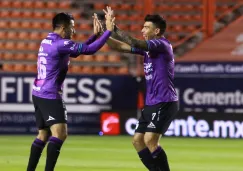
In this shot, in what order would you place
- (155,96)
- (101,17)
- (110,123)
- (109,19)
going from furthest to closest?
1. (101,17)
2. (110,123)
3. (155,96)
4. (109,19)

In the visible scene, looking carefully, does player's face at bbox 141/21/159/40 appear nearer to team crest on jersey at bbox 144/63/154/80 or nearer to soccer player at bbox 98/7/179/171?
soccer player at bbox 98/7/179/171

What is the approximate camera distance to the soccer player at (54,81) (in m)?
9.20

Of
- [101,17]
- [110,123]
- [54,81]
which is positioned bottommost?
[110,123]

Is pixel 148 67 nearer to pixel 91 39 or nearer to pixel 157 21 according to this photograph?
pixel 157 21

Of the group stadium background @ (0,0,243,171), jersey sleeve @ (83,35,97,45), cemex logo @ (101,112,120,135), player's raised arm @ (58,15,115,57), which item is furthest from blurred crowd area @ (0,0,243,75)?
player's raised arm @ (58,15,115,57)

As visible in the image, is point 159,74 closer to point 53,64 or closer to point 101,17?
point 53,64

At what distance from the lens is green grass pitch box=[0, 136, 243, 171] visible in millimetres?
11945

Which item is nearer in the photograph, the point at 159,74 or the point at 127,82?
the point at 159,74

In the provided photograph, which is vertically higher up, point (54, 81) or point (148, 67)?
point (148, 67)

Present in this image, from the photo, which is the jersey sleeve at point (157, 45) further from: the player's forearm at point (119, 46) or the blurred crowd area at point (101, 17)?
the blurred crowd area at point (101, 17)

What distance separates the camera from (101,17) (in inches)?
864

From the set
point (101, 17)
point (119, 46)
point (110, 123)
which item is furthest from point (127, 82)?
point (119, 46)

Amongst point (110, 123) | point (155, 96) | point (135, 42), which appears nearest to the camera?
point (135, 42)

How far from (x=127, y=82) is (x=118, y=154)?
480 cm
